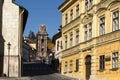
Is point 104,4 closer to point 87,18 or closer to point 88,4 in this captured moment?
point 87,18

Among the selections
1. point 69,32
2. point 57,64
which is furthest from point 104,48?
point 57,64

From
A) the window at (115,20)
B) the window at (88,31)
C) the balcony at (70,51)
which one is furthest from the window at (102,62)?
the balcony at (70,51)

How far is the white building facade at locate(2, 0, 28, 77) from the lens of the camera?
149ft

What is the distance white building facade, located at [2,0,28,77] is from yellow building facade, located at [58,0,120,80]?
759 cm

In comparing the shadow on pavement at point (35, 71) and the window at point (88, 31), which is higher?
the window at point (88, 31)

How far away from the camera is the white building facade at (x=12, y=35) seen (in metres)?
45.4

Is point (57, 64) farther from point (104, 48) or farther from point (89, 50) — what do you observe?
point (104, 48)

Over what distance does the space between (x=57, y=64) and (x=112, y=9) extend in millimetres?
31208

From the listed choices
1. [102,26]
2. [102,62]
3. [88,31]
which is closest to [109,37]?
[102,26]

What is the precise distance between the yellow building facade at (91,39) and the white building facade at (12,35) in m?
7.59

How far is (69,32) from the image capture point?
55719 millimetres

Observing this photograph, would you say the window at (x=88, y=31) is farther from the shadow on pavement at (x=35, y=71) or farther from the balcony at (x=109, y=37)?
the shadow on pavement at (x=35, y=71)

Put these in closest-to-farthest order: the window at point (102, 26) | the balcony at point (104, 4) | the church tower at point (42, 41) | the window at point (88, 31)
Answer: the balcony at point (104, 4) → the window at point (102, 26) → the window at point (88, 31) → the church tower at point (42, 41)

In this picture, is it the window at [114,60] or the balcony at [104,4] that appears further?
the balcony at [104,4]
